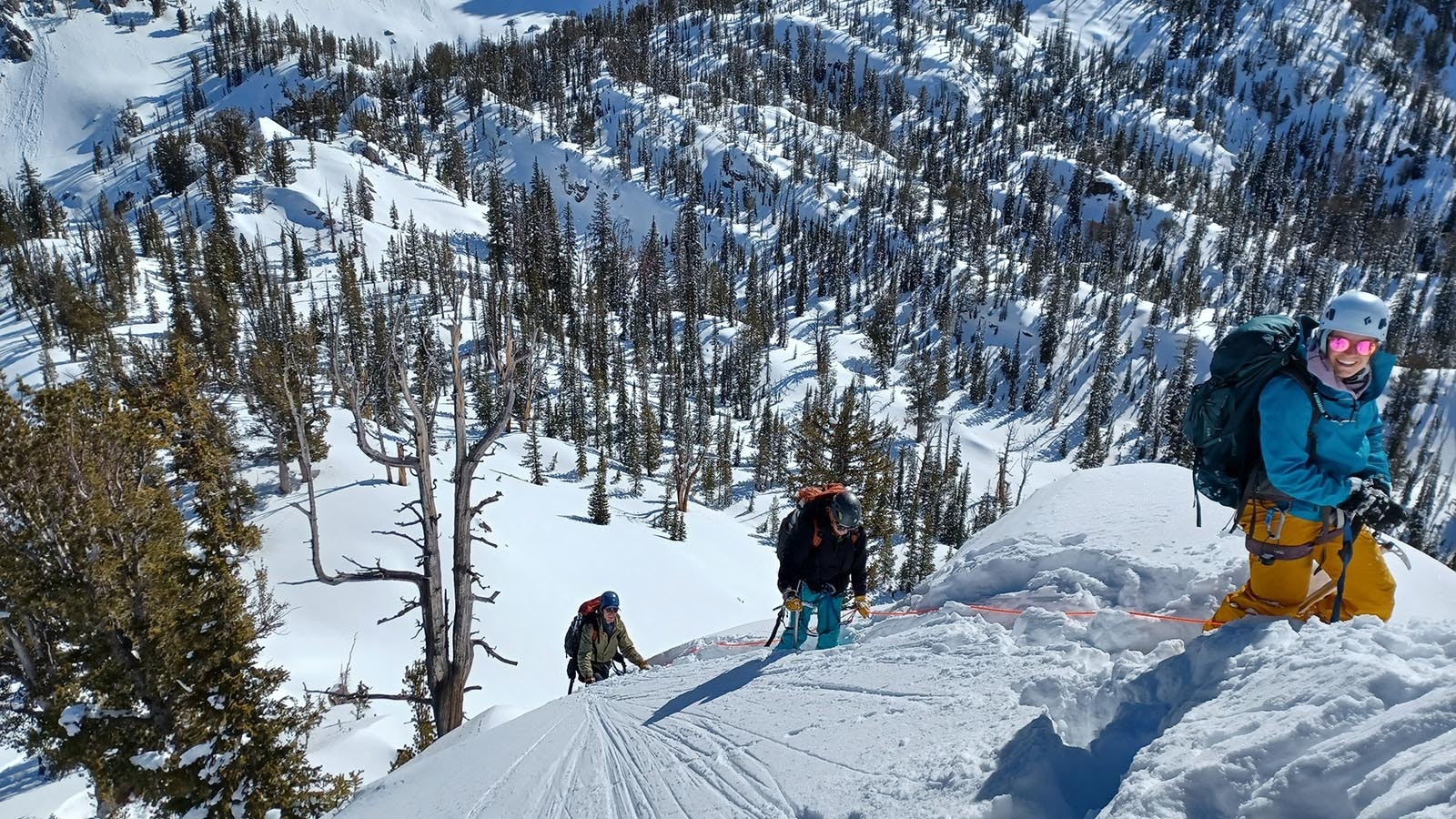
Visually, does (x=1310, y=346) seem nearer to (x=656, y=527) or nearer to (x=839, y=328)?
(x=656, y=527)

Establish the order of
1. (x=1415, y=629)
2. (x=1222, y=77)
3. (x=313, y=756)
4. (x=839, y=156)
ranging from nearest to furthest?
(x=1415, y=629)
(x=313, y=756)
(x=839, y=156)
(x=1222, y=77)

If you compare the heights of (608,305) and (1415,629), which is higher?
(1415,629)

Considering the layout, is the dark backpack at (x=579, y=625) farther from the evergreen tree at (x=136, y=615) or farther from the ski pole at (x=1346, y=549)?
the ski pole at (x=1346, y=549)

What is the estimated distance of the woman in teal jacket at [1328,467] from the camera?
3.47 metres

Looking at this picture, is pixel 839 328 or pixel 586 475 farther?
pixel 839 328

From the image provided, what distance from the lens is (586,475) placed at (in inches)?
2048

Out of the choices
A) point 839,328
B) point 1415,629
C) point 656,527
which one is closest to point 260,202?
point 839,328

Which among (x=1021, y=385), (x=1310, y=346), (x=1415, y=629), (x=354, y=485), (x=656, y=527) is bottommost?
(x=1021, y=385)

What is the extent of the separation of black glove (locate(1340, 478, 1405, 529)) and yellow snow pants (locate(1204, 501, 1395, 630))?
8.5 inches

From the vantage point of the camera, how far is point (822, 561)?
6.51m

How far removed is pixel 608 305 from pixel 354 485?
252 ft

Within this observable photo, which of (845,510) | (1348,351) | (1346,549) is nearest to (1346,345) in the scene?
(1348,351)

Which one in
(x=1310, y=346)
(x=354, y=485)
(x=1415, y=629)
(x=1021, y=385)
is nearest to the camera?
(x=1415, y=629)

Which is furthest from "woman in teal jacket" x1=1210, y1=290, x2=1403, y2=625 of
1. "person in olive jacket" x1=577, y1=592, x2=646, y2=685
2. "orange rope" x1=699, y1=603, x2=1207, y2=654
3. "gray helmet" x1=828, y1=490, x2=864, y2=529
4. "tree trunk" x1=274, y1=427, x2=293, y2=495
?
"tree trunk" x1=274, y1=427, x2=293, y2=495
